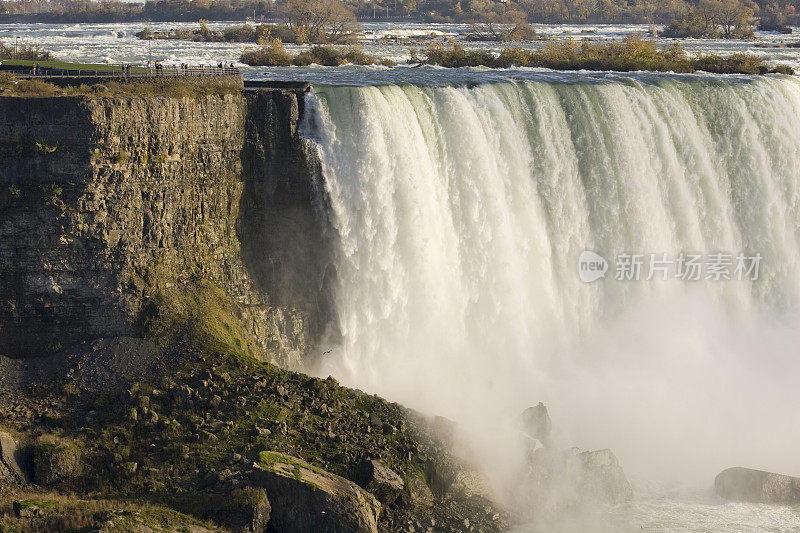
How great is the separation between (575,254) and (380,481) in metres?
14.6

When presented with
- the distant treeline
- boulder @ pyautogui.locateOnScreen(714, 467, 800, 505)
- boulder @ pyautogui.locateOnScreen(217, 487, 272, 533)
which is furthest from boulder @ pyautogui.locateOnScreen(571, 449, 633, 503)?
the distant treeline

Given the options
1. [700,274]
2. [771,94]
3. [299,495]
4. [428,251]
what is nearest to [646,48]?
[771,94]

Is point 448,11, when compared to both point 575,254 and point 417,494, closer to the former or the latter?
point 575,254

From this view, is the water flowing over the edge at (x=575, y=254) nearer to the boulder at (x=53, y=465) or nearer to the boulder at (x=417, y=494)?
the boulder at (x=417, y=494)

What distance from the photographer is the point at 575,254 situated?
36.0 m

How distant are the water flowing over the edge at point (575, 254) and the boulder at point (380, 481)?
4031 mm

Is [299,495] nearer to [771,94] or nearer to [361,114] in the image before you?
[361,114]

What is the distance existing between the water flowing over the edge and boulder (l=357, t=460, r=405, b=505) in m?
4.03

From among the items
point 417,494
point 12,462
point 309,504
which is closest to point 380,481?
point 417,494

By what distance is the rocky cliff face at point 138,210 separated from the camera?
26.1m

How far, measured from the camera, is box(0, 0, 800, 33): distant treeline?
9612cm

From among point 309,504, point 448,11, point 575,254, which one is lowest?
point 309,504

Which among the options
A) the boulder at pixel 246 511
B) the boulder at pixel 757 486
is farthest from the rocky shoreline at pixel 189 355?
the boulder at pixel 757 486

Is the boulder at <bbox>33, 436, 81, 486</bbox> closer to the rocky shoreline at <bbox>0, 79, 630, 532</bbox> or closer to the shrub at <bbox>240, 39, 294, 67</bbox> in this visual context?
the rocky shoreline at <bbox>0, 79, 630, 532</bbox>
